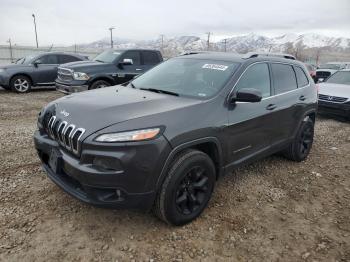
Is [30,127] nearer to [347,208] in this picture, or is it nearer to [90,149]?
[90,149]

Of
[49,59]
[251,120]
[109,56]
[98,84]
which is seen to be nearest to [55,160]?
[251,120]

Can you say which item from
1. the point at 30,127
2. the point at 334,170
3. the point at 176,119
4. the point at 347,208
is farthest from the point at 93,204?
the point at 30,127

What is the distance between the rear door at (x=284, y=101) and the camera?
4.31 metres

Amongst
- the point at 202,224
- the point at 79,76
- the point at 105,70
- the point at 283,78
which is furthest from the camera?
the point at 105,70

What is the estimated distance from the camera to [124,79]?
9703 millimetres

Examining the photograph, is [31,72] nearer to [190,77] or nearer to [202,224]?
[190,77]

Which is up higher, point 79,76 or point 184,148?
point 79,76

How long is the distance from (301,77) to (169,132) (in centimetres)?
322

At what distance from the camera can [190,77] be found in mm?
3916

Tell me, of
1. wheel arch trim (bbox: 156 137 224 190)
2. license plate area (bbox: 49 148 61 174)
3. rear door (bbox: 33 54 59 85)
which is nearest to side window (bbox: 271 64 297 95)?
wheel arch trim (bbox: 156 137 224 190)

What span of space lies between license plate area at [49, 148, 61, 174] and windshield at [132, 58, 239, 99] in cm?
142

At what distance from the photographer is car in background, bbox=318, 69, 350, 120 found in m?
8.38

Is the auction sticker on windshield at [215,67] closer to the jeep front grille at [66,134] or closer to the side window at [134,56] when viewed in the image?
the jeep front grille at [66,134]

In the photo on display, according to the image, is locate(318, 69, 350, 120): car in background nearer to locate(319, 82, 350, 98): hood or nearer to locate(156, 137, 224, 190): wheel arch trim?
locate(319, 82, 350, 98): hood
